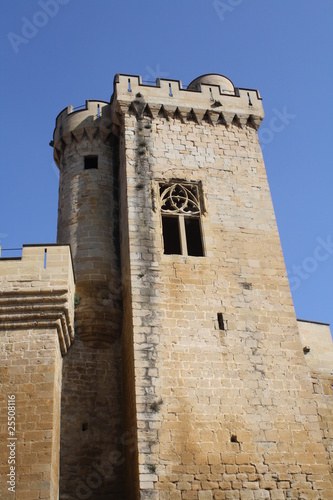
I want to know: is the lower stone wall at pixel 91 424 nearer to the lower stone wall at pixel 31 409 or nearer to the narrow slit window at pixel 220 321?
the lower stone wall at pixel 31 409

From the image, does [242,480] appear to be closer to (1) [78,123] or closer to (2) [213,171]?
(2) [213,171]

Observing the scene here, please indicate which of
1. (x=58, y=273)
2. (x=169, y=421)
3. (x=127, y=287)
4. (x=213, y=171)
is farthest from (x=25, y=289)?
(x=213, y=171)

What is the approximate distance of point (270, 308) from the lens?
42.7 ft

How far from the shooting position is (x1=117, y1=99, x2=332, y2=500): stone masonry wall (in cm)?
1088

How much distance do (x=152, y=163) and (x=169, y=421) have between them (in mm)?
6040

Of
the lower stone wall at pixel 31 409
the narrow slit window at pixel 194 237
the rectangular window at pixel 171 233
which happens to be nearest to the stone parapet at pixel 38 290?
the lower stone wall at pixel 31 409

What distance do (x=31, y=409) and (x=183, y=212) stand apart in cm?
584

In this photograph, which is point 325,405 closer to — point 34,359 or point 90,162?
point 34,359

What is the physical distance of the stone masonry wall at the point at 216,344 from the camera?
10875mm

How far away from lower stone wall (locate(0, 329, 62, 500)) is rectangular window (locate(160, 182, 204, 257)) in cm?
424

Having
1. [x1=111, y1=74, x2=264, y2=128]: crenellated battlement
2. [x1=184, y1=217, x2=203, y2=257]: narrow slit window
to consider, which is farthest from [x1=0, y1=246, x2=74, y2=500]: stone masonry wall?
[x1=111, y1=74, x2=264, y2=128]: crenellated battlement

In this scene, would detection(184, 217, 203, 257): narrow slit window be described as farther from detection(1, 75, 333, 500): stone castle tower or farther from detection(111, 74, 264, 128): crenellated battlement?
detection(111, 74, 264, 128): crenellated battlement

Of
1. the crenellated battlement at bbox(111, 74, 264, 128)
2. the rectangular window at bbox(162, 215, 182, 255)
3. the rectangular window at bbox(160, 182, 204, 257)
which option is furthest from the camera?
the crenellated battlement at bbox(111, 74, 264, 128)

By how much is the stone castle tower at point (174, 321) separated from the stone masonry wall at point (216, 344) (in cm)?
3
